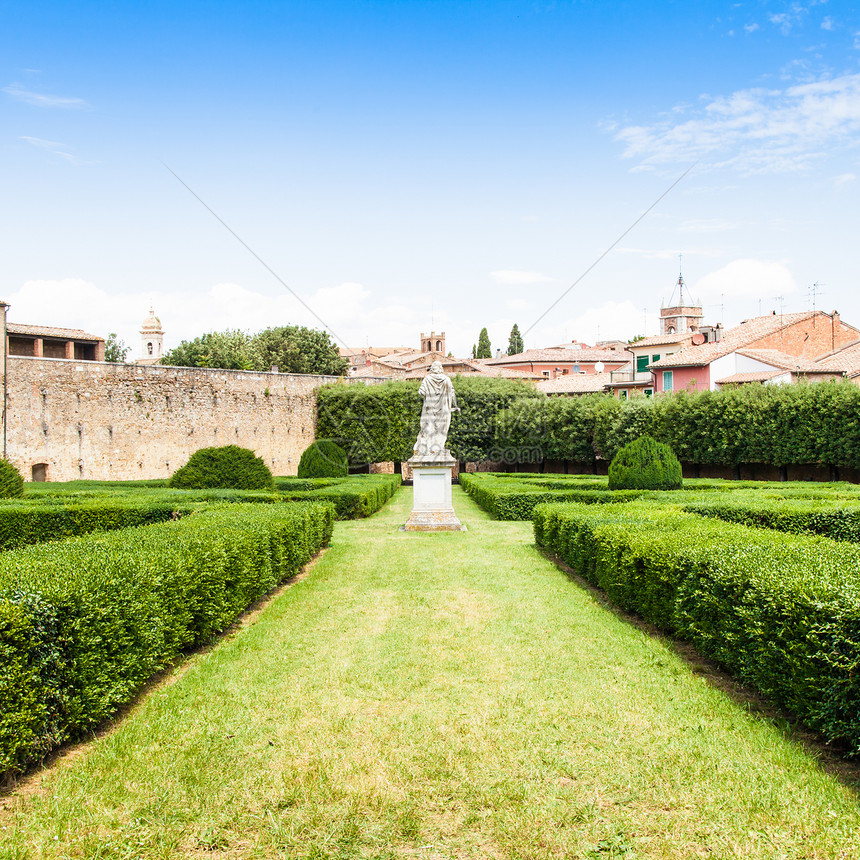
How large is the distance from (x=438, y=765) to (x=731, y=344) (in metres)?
41.8

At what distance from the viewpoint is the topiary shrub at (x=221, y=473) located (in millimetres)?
16562

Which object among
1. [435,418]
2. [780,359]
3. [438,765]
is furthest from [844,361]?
[438,765]

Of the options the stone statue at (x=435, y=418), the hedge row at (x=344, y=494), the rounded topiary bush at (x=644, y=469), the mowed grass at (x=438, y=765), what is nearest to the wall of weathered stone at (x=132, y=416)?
the hedge row at (x=344, y=494)

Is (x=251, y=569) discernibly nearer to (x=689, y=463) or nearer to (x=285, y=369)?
(x=689, y=463)

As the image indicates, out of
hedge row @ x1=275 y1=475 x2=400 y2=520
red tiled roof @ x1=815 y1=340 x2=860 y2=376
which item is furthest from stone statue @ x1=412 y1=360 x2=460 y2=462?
red tiled roof @ x1=815 y1=340 x2=860 y2=376

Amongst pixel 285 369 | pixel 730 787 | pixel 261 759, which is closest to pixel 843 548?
pixel 730 787

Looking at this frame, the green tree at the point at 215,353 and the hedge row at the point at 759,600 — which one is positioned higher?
the green tree at the point at 215,353

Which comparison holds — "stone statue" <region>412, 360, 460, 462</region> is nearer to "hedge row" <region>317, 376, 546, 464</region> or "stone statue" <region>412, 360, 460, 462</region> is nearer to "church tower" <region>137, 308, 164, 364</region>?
"hedge row" <region>317, 376, 546, 464</region>

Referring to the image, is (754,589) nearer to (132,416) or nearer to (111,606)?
(111,606)

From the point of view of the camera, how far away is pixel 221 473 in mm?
16641

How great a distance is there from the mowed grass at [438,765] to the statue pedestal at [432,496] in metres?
8.02

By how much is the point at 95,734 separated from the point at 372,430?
30963mm

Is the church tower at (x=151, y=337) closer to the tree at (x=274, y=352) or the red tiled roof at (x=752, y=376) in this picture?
the tree at (x=274, y=352)

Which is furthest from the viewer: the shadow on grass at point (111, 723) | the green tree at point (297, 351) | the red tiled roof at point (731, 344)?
the green tree at point (297, 351)
